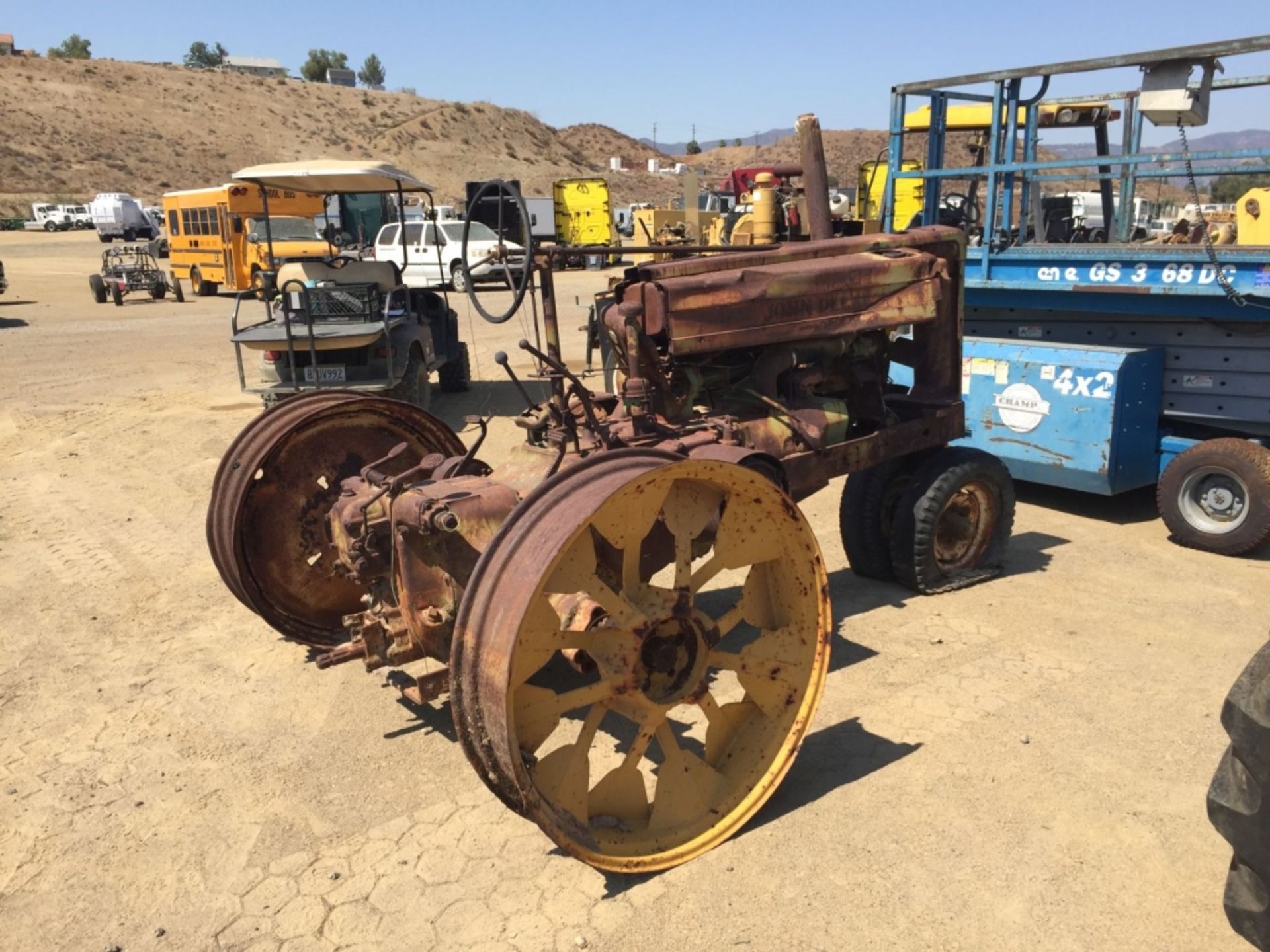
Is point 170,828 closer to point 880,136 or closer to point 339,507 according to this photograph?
point 339,507

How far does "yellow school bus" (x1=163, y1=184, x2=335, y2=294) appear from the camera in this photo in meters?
19.3

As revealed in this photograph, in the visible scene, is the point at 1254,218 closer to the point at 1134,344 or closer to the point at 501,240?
the point at 1134,344

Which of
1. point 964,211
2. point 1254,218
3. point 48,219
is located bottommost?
point 1254,218

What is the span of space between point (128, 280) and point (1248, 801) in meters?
23.7

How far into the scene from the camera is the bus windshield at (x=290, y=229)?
1917 cm

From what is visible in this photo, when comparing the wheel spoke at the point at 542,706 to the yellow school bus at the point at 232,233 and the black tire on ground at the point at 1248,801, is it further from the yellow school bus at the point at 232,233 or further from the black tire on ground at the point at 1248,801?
the yellow school bus at the point at 232,233

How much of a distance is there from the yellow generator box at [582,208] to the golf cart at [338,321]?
18.5 metres

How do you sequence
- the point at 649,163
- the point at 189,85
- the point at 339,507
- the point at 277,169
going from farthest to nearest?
1. the point at 649,163
2. the point at 189,85
3. the point at 277,169
4. the point at 339,507

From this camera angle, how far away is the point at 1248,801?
2.26m

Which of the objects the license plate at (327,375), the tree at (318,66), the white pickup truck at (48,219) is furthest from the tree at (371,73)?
the license plate at (327,375)

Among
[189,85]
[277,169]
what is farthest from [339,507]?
[189,85]

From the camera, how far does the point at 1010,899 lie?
9.77ft

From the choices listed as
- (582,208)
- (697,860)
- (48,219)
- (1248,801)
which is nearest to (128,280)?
(582,208)

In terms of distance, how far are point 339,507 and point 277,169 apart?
6.48 metres
